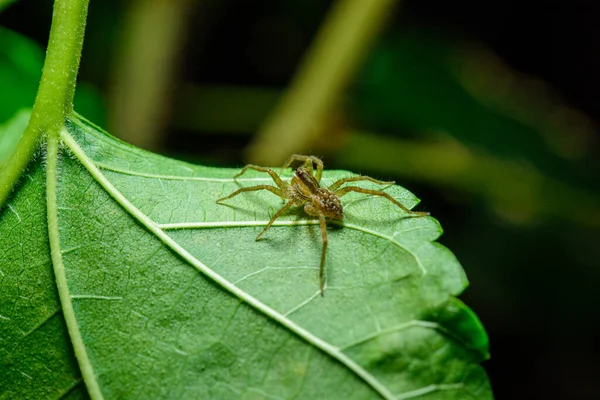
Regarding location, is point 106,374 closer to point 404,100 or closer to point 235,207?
point 235,207

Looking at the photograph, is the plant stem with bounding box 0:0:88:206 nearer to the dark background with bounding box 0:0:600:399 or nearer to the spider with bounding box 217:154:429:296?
the spider with bounding box 217:154:429:296

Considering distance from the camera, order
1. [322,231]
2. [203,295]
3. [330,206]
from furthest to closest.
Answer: [330,206], [322,231], [203,295]

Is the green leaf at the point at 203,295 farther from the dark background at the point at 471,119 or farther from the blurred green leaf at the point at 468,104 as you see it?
the blurred green leaf at the point at 468,104

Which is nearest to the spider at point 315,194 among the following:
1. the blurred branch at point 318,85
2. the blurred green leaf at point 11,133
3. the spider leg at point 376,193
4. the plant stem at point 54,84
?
the spider leg at point 376,193

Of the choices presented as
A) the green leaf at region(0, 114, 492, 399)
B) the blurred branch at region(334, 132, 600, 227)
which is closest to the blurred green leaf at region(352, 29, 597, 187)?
the blurred branch at region(334, 132, 600, 227)

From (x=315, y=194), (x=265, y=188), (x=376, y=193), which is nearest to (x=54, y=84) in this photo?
(x=265, y=188)

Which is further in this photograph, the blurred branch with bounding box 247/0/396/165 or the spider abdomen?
the blurred branch with bounding box 247/0/396/165

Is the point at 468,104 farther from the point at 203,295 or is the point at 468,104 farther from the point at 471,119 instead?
the point at 203,295
